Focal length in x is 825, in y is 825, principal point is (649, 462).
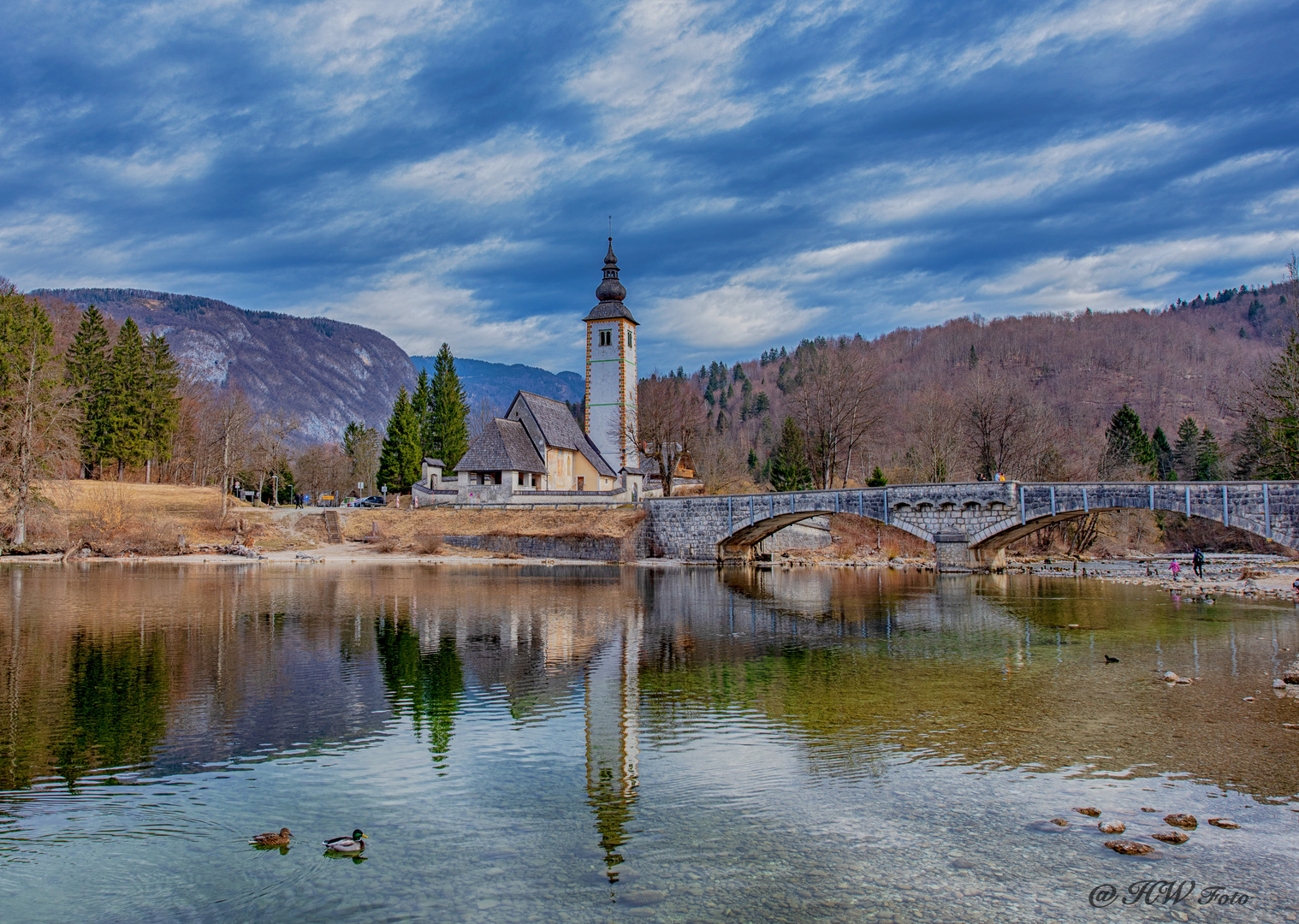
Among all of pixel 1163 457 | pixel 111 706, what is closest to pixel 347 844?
pixel 111 706

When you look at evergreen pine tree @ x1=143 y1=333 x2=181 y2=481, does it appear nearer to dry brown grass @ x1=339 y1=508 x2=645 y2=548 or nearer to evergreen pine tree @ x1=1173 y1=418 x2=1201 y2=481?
dry brown grass @ x1=339 y1=508 x2=645 y2=548

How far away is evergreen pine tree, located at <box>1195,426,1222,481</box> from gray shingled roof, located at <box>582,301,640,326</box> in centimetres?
5381

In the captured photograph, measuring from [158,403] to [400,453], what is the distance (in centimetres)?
1883

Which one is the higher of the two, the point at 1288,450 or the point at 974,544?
the point at 1288,450

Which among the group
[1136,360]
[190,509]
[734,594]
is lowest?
[734,594]

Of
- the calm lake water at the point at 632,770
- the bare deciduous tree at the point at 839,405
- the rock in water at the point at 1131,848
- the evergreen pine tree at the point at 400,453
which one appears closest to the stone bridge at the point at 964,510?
the bare deciduous tree at the point at 839,405

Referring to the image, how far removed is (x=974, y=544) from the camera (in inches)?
1702

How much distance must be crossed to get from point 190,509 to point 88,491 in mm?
6142

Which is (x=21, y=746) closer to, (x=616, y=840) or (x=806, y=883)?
(x=616, y=840)

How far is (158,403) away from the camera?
65438mm

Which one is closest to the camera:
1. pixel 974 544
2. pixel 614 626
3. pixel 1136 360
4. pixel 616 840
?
pixel 616 840

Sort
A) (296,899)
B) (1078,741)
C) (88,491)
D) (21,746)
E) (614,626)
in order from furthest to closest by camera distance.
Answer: (88,491) < (614,626) < (1078,741) < (21,746) < (296,899)

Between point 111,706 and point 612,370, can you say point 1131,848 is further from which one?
point 612,370

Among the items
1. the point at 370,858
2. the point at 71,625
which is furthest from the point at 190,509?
the point at 370,858
